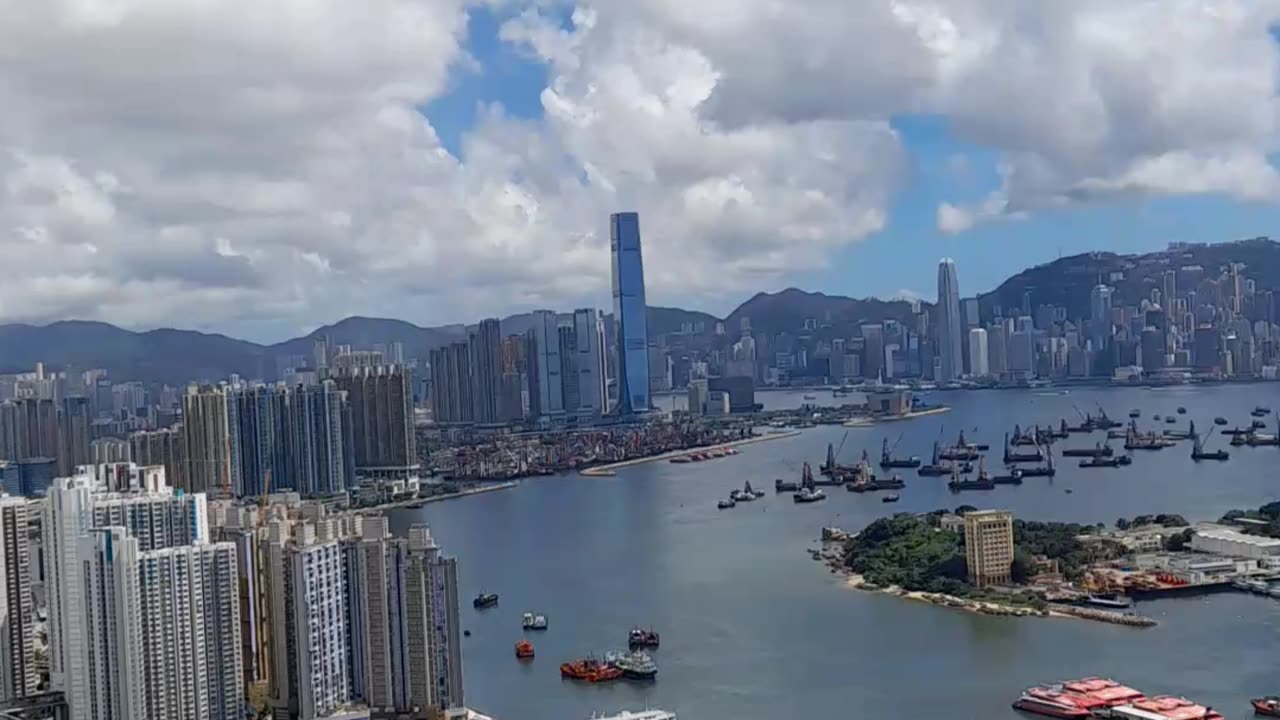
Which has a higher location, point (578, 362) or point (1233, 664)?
point (578, 362)

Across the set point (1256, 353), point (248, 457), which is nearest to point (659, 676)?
point (248, 457)

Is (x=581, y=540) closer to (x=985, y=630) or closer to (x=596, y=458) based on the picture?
(x=985, y=630)

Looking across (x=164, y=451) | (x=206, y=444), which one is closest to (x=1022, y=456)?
(x=206, y=444)

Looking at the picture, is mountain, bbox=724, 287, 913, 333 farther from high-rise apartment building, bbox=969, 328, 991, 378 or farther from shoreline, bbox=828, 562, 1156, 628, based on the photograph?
shoreline, bbox=828, 562, 1156, 628

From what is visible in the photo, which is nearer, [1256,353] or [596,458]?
[596,458]

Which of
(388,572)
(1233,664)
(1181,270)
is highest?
(1181,270)

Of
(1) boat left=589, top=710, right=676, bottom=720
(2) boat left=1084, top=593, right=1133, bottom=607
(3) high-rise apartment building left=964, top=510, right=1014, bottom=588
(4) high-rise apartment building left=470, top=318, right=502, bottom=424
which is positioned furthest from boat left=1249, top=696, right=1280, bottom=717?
(4) high-rise apartment building left=470, top=318, right=502, bottom=424

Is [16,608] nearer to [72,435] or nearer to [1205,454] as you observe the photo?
[72,435]
